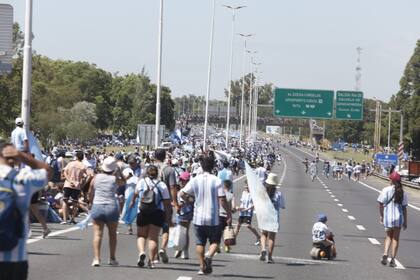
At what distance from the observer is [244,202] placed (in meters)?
19.3

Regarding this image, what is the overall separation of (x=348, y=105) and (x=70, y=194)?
51.1 metres

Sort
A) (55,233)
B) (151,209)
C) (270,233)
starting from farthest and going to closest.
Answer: (55,233)
(270,233)
(151,209)

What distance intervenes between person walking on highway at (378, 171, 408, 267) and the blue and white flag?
205 centimetres

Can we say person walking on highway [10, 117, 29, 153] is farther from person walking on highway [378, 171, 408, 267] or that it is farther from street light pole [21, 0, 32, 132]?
street light pole [21, 0, 32, 132]

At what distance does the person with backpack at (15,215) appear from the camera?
6.66 meters

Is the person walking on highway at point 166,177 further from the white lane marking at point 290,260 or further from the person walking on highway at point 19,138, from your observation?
the person walking on highway at point 19,138

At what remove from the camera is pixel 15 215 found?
6715 millimetres

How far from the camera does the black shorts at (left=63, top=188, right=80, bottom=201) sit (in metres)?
21.7

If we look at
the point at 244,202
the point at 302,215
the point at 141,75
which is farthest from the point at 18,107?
the point at 141,75

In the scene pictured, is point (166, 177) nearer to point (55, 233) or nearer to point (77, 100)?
point (55, 233)

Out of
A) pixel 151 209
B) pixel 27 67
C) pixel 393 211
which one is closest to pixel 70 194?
pixel 27 67

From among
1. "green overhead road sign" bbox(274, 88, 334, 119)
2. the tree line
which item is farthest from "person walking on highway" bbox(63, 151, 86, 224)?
"green overhead road sign" bbox(274, 88, 334, 119)

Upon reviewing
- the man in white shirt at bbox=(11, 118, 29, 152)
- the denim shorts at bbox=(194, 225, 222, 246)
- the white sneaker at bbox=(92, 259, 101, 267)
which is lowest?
the white sneaker at bbox=(92, 259, 101, 267)

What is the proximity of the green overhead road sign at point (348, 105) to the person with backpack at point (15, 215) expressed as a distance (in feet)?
211
